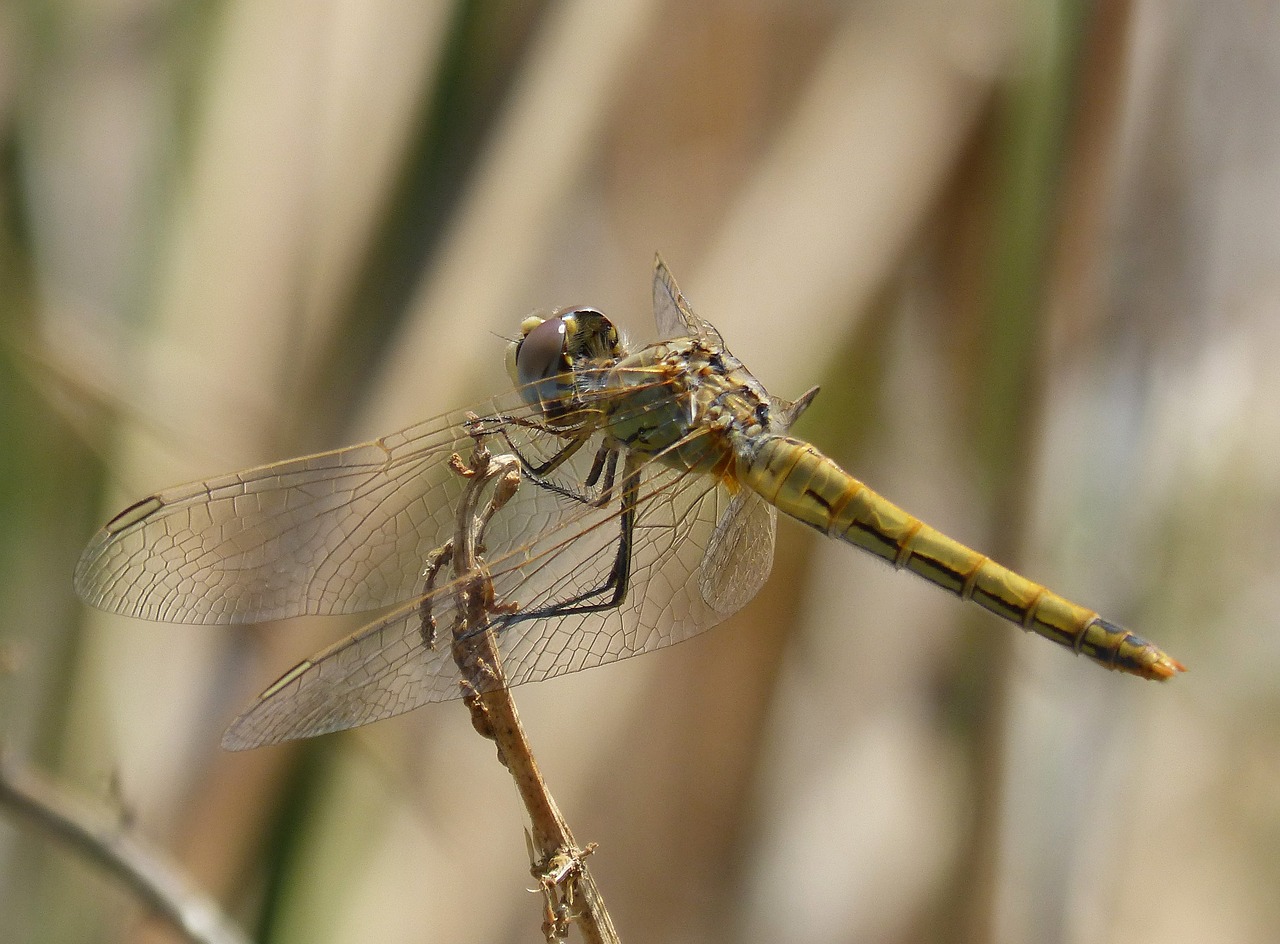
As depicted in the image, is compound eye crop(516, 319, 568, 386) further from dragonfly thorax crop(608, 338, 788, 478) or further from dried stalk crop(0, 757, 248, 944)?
dried stalk crop(0, 757, 248, 944)

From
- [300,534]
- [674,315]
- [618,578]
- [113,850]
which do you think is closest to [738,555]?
[618,578]

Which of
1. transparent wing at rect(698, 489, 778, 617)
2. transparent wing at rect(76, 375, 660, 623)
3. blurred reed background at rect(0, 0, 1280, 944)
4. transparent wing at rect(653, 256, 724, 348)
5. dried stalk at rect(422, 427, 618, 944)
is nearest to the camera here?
dried stalk at rect(422, 427, 618, 944)

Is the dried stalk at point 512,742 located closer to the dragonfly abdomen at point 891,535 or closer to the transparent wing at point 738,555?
the transparent wing at point 738,555

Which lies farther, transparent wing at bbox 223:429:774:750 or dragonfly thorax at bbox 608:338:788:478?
dragonfly thorax at bbox 608:338:788:478

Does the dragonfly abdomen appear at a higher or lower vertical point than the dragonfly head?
lower

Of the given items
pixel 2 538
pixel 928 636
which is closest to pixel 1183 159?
pixel 928 636

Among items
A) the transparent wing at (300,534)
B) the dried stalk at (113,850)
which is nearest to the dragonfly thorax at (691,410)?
the transparent wing at (300,534)

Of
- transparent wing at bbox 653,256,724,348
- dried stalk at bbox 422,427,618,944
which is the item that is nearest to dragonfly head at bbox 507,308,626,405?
transparent wing at bbox 653,256,724,348

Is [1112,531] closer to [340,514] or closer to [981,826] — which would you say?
[981,826]
